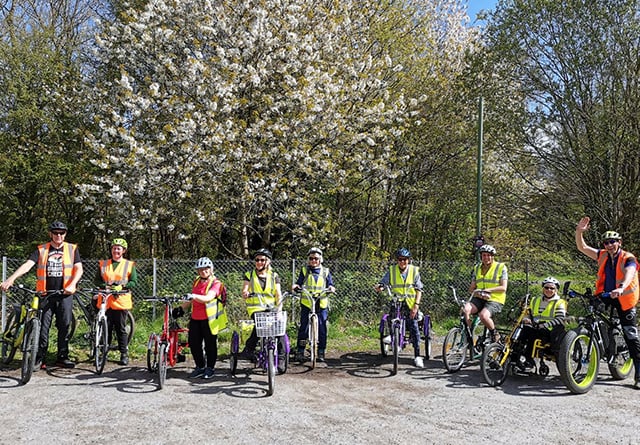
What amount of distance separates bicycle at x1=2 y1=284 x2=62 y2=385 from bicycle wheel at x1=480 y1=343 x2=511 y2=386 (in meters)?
5.33

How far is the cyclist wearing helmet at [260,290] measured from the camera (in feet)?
23.6

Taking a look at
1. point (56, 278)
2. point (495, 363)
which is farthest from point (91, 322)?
point (495, 363)

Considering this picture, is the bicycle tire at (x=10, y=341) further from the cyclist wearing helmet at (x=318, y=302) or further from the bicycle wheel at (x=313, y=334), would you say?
the bicycle wheel at (x=313, y=334)

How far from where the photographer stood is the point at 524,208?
14555 millimetres

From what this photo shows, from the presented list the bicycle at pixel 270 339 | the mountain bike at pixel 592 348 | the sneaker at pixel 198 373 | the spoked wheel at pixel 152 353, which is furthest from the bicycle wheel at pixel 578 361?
the spoked wheel at pixel 152 353

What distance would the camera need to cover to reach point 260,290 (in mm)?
7215

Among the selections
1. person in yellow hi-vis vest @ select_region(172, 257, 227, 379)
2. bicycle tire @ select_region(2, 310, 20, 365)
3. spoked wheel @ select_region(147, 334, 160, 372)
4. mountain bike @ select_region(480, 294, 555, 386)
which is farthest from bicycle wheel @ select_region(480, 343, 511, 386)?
bicycle tire @ select_region(2, 310, 20, 365)

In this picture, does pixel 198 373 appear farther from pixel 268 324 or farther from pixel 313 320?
pixel 313 320

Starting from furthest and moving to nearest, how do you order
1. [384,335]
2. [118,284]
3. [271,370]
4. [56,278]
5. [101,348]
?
[384,335]
[118,284]
[56,278]
[101,348]
[271,370]

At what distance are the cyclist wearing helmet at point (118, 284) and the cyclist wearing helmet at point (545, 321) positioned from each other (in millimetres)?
5234

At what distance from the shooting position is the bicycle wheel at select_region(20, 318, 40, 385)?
649 cm

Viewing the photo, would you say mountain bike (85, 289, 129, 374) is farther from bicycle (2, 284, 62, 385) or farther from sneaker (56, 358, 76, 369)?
bicycle (2, 284, 62, 385)

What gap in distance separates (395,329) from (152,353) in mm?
3171

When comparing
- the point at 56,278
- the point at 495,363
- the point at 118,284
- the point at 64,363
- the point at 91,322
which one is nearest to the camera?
the point at 495,363
